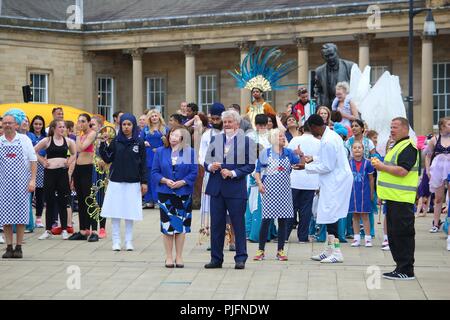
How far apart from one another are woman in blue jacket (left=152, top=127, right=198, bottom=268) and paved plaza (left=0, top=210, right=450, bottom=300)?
390 millimetres

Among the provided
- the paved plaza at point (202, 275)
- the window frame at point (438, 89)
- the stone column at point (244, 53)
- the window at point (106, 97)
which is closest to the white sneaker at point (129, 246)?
the paved plaza at point (202, 275)

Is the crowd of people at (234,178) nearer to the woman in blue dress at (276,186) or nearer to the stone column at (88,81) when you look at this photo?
the woman in blue dress at (276,186)

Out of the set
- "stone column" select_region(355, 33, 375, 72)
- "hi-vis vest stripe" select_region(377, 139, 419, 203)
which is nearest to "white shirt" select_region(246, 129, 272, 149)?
"hi-vis vest stripe" select_region(377, 139, 419, 203)

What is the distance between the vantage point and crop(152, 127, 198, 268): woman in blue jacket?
12914mm

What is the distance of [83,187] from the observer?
16078mm

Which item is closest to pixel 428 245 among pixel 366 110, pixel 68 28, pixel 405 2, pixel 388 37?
pixel 366 110

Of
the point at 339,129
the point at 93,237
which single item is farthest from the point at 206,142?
the point at 93,237

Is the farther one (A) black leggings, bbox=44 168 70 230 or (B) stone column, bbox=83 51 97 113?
(B) stone column, bbox=83 51 97 113

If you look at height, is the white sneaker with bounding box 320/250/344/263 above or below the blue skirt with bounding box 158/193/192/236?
below

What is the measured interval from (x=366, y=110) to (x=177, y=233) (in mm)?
7073

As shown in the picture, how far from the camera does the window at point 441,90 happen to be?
40812 millimetres

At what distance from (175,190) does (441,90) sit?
29815 mm

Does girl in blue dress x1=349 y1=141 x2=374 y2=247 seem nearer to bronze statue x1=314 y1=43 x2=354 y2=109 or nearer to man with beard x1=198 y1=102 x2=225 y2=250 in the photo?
man with beard x1=198 y1=102 x2=225 y2=250

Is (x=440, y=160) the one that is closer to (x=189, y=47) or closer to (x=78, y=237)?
(x=78, y=237)
